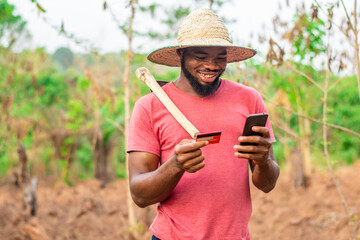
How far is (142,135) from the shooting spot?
1.83m

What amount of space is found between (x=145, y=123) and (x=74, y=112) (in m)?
6.60

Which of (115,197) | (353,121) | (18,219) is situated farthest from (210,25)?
(353,121)

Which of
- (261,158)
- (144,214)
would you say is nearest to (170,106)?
(261,158)

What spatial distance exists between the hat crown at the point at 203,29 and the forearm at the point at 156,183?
0.60m

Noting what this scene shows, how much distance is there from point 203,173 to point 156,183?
23 cm

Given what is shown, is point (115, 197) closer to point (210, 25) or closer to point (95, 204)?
point (95, 204)

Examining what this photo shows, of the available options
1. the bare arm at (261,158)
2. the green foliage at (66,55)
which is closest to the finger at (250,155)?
the bare arm at (261,158)

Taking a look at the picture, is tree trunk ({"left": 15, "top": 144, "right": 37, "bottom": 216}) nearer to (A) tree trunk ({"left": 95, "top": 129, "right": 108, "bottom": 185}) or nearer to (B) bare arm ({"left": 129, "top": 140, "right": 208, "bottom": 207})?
(A) tree trunk ({"left": 95, "top": 129, "right": 108, "bottom": 185})

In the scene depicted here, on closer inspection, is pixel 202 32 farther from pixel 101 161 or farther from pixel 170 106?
pixel 101 161

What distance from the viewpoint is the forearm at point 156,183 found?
5.37ft

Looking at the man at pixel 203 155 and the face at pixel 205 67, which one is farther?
the face at pixel 205 67

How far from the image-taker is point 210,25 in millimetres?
1968

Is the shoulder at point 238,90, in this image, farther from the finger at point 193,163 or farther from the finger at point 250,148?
the finger at point 193,163

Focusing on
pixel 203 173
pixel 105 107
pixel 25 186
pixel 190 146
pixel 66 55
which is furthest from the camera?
pixel 105 107
